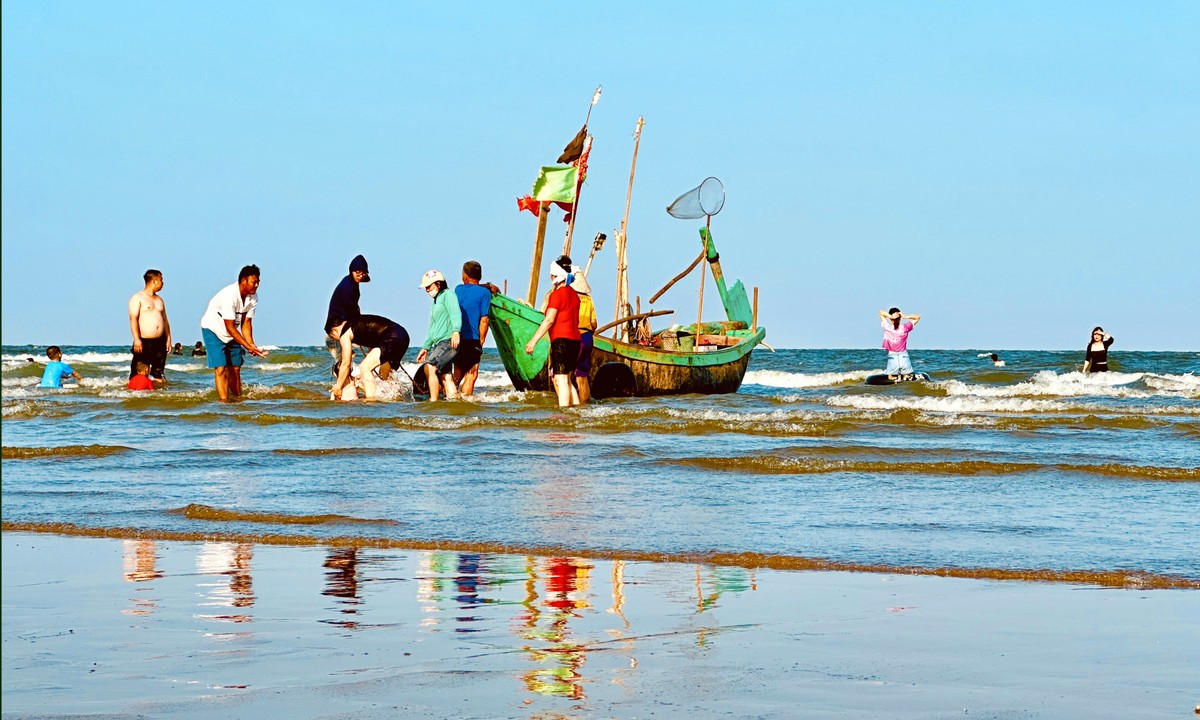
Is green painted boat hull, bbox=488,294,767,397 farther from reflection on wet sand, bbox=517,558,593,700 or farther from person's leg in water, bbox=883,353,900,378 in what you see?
reflection on wet sand, bbox=517,558,593,700

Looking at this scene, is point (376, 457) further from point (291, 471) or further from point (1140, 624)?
point (1140, 624)

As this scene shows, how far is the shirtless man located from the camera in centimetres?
1611

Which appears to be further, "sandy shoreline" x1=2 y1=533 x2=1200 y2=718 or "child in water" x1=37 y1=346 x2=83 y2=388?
"child in water" x1=37 y1=346 x2=83 y2=388

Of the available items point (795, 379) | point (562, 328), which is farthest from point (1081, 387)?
point (562, 328)

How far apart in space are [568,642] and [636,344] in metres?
17.0

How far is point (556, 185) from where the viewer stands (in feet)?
64.6

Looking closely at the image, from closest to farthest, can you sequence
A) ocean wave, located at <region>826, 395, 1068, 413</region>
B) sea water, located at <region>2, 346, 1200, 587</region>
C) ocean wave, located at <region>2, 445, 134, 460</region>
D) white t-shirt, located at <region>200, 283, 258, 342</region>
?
sea water, located at <region>2, 346, 1200, 587</region>
ocean wave, located at <region>2, 445, 134, 460</region>
white t-shirt, located at <region>200, 283, 258, 342</region>
ocean wave, located at <region>826, 395, 1068, 413</region>

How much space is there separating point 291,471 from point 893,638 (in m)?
6.41

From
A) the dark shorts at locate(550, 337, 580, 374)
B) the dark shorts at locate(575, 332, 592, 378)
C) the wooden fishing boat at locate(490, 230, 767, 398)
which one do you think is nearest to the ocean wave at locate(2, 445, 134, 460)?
the dark shorts at locate(550, 337, 580, 374)

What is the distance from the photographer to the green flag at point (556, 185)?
19641 millimetres

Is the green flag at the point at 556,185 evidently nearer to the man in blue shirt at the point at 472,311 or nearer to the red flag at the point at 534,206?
the red flag at the point at 534,206

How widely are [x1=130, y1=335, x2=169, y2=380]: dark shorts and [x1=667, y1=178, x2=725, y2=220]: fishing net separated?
853 centimetres

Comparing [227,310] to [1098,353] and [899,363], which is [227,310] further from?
[1098,353]

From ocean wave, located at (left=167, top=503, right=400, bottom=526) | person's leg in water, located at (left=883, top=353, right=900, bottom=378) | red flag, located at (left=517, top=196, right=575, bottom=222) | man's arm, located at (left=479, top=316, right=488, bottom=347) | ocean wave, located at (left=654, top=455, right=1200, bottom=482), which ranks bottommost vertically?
ocean wave, located at (left=167, top=503, right=400, bottom=526)
